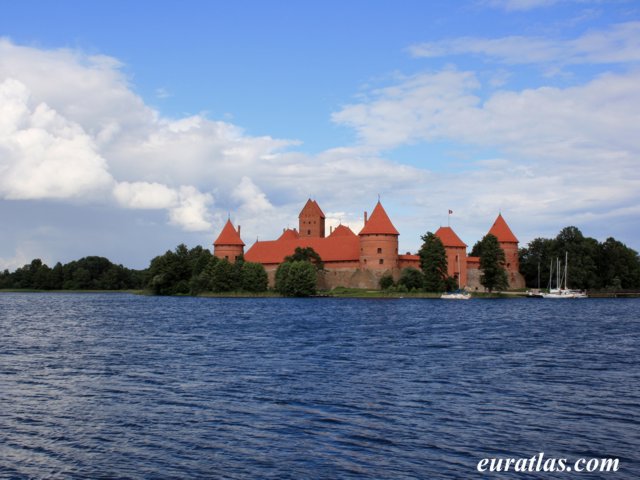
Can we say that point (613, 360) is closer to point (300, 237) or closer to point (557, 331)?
point (557, 331)

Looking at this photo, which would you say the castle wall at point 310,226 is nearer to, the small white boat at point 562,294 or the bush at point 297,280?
the bush at point 297,280

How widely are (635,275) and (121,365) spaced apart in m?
75.5

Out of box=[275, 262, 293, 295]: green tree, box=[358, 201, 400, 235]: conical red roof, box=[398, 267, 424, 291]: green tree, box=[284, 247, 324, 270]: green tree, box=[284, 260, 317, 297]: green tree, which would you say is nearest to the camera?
box=[284, 260, 317, 297]: green tree

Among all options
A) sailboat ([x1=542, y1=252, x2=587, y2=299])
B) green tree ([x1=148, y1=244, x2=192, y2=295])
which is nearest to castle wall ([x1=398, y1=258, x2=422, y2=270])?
sailboat ([x1=542, y1=252, x2=587, y2=299])

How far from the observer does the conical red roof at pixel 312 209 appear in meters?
94.2

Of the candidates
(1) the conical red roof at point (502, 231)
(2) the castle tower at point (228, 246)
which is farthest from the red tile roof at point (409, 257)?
(2) the castle tower at point (228, 246)

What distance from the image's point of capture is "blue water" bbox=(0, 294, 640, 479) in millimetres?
9438

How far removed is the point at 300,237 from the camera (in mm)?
93250

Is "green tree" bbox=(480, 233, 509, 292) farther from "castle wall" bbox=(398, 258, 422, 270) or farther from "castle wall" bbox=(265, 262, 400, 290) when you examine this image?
"castle wall" bbox=(265, 262, 400, 290)

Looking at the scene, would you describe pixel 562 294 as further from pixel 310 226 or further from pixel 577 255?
pixel 310 226

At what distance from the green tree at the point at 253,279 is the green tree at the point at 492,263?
23159 mm

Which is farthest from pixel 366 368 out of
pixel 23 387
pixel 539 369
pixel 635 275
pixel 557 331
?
pixel 635 275

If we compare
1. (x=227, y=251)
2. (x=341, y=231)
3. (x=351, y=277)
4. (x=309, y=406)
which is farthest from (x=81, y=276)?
(x=309, y=406)

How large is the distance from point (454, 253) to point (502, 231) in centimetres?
793
